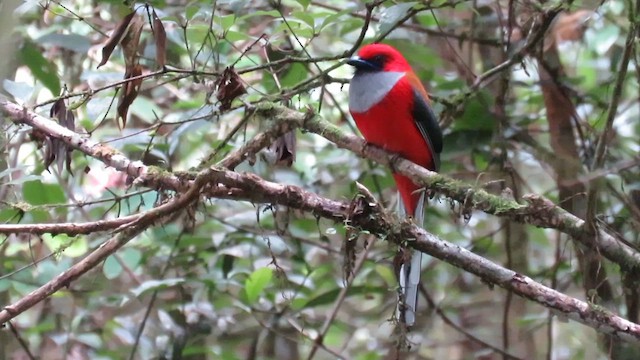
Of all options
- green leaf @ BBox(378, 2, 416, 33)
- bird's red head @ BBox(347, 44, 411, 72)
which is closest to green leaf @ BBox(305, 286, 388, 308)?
bird's red head @ BBox(347, 44, 411, 72)

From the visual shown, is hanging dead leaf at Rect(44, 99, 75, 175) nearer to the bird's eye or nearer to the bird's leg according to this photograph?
the bird's leg

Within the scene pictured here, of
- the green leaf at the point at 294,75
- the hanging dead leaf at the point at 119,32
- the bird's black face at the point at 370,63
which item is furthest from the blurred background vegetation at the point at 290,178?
the hanging dead leaf at the point at 119,32

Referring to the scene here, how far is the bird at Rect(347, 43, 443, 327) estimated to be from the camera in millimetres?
2955

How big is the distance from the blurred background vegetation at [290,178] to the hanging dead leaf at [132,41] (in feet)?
0.62

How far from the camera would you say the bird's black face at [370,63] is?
3.03m

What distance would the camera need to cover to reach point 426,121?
3.02 meters

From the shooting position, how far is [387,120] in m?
2.97

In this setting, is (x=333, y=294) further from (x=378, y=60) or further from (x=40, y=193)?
(x=40, y=193)

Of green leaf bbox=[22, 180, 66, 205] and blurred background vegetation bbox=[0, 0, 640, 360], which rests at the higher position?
blurred background vegetation bbox=[0, 0, 640, 360]

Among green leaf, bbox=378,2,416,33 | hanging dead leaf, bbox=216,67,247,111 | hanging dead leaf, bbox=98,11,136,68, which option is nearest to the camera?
hanging dead leaf, bbox=98,11,136,68

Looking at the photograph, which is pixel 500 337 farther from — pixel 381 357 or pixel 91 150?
pixel 91 150

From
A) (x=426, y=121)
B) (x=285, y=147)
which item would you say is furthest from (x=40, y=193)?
(x=426, y=121)

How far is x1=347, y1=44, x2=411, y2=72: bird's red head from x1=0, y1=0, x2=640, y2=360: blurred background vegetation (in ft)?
0.23

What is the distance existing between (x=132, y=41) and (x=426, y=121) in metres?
1.19
